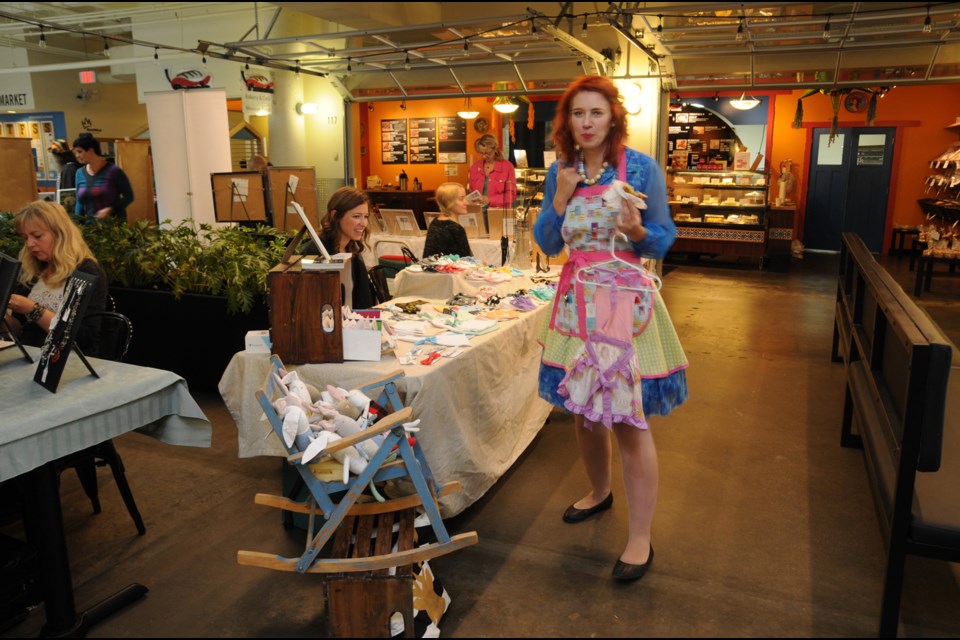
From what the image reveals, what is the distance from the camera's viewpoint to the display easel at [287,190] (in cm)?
647

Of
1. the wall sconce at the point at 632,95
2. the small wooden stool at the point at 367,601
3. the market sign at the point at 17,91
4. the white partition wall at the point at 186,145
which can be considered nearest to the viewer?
the small wooden stool at the point at 367,601

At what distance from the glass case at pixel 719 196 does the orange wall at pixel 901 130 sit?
234 centimetres

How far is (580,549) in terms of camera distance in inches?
115

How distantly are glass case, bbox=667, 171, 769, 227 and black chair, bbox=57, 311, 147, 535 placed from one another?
930 cm

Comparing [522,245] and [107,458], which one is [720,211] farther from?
[107,458]

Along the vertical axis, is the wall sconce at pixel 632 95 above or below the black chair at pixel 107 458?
above

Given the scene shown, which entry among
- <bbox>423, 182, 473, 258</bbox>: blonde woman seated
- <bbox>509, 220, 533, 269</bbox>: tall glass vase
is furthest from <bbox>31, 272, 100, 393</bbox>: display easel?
<bbox>423, 182, 473, 258</bbox>: blonde woman seated

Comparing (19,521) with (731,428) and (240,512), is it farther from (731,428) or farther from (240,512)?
(731,428)

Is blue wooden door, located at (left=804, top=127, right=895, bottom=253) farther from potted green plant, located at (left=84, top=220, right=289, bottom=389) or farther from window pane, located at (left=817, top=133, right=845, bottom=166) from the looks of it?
potted green plant, located at (left=84, top=220, right=289, bottom=389)

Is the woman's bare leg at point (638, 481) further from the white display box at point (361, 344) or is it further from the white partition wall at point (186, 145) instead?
the white partition wall at point (186, 145)

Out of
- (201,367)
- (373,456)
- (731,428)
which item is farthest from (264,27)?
(373,456)

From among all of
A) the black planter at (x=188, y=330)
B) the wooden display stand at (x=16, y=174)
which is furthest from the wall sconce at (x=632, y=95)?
the wooden display stand at (x=16, y=174)

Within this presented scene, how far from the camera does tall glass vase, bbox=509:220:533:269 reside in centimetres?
511

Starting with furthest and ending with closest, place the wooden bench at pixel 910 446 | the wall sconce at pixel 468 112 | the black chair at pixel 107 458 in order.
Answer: the wall sconce at pixel 468 112
the black chair at pixel 107 458
the wooden bench at pixel 910 446
